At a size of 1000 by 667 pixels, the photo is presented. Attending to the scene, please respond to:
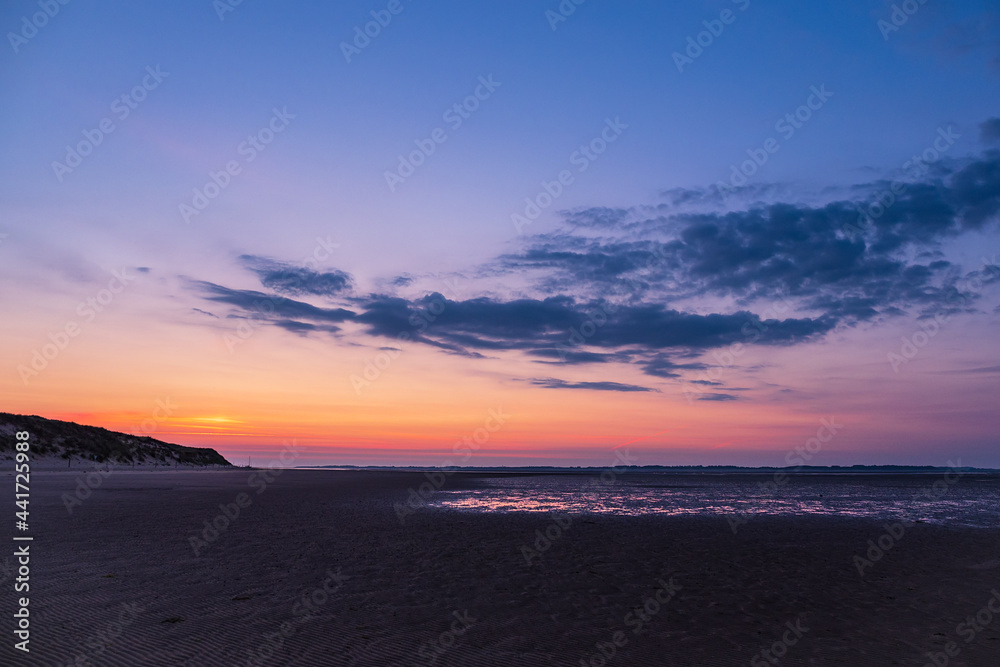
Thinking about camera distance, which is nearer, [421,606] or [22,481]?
[421,606]

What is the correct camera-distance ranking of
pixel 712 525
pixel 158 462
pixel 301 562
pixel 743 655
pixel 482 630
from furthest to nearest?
pixel 158 462, pixel 712 525, pixel 301 562, pixel 482 630, pixel 743 655

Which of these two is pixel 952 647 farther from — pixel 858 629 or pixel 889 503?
pixel 889 503

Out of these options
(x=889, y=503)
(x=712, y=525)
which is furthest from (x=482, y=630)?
(x=889, y=503)

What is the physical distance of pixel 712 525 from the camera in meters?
26.0

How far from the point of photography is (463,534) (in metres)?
21.9

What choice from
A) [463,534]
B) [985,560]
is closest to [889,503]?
[985,560]

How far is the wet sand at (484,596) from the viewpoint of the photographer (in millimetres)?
9219

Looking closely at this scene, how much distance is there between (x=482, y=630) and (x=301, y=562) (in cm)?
734

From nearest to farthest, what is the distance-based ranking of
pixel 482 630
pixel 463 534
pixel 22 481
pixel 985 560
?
pixel 482 630
pixel 985 560
pixel 463 534
pixel 22 481

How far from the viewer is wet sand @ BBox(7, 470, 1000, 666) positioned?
9219 millimetres

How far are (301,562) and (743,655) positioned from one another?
11036mm

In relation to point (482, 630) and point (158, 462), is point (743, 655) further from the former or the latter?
point (158, 462)

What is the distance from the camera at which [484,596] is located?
12727mm

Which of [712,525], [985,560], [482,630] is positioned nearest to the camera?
[482,630]
